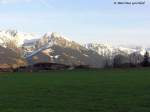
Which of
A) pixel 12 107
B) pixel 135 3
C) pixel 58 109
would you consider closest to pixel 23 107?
pixel 12 107

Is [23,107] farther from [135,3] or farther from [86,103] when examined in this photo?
[135,3]

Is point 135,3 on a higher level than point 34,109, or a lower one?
higher

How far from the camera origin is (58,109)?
58.9 ft

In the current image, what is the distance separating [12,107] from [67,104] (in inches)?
95.6

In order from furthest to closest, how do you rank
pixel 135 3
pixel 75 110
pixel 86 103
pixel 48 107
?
pixel 135 3, pixel 86 103, pixel 48 107, pixel 75 110

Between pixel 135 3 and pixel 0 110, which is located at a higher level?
pixel 135 3

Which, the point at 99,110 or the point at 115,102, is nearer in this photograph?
the point at 99,110

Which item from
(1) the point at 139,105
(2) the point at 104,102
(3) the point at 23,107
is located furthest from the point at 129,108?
(3) the point at 23,107

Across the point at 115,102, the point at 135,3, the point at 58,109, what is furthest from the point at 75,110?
the point at 135,3

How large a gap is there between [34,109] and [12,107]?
1.27 metres

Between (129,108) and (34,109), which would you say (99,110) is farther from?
(34,109)

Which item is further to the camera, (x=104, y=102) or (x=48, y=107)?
(x=104, y=102)

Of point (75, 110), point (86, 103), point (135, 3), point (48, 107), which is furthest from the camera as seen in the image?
point (135, 3)

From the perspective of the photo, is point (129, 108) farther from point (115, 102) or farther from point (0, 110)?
point (0, 110)
